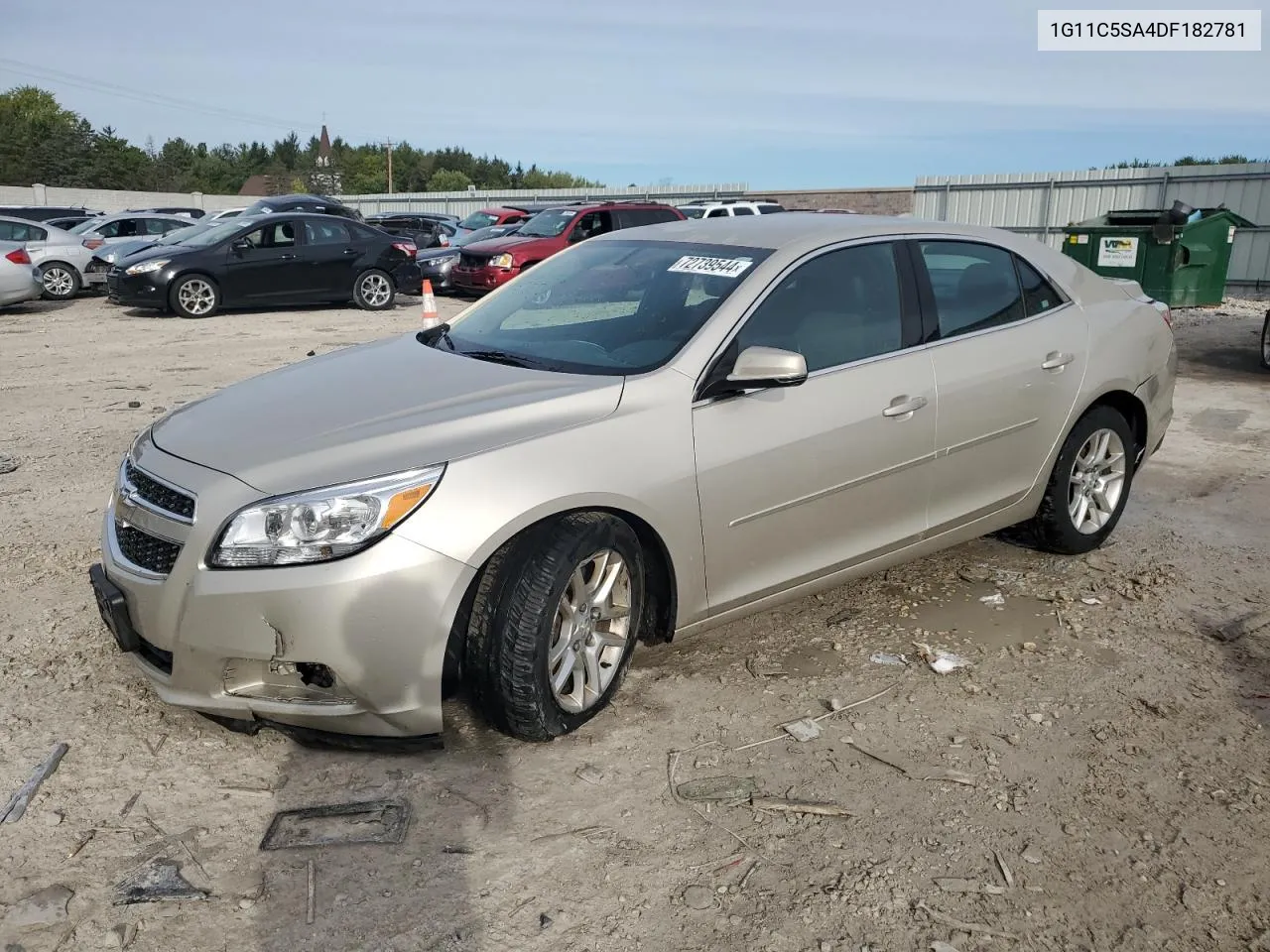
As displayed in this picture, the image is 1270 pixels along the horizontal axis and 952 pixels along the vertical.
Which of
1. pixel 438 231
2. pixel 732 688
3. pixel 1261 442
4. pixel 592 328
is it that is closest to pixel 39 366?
pixel 592 328

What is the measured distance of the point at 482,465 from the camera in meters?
3.05

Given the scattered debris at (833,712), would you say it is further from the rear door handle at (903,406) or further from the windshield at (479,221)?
the windshield at (479,221)

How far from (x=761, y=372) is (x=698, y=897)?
5.47ft

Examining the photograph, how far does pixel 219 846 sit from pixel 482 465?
4.16 ft

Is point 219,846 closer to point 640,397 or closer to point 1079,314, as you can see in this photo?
point 640,397

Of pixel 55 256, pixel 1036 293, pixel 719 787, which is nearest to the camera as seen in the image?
pixel 719 787

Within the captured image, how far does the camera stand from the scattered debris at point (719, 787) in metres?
3.07

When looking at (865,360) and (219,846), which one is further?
(865,360)

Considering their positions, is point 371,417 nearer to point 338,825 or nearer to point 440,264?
point 338,825

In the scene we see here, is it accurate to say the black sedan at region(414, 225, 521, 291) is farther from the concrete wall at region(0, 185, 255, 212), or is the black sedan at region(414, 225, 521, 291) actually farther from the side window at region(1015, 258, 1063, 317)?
the concrete wall at region(0, 185, 255, 212)

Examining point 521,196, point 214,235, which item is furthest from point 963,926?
point 521,196

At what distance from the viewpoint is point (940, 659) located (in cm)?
400

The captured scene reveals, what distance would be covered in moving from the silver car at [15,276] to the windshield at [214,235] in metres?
2.24

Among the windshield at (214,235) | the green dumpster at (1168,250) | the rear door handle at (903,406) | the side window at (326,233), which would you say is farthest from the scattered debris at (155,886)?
the green dumpster at (1168,250)
